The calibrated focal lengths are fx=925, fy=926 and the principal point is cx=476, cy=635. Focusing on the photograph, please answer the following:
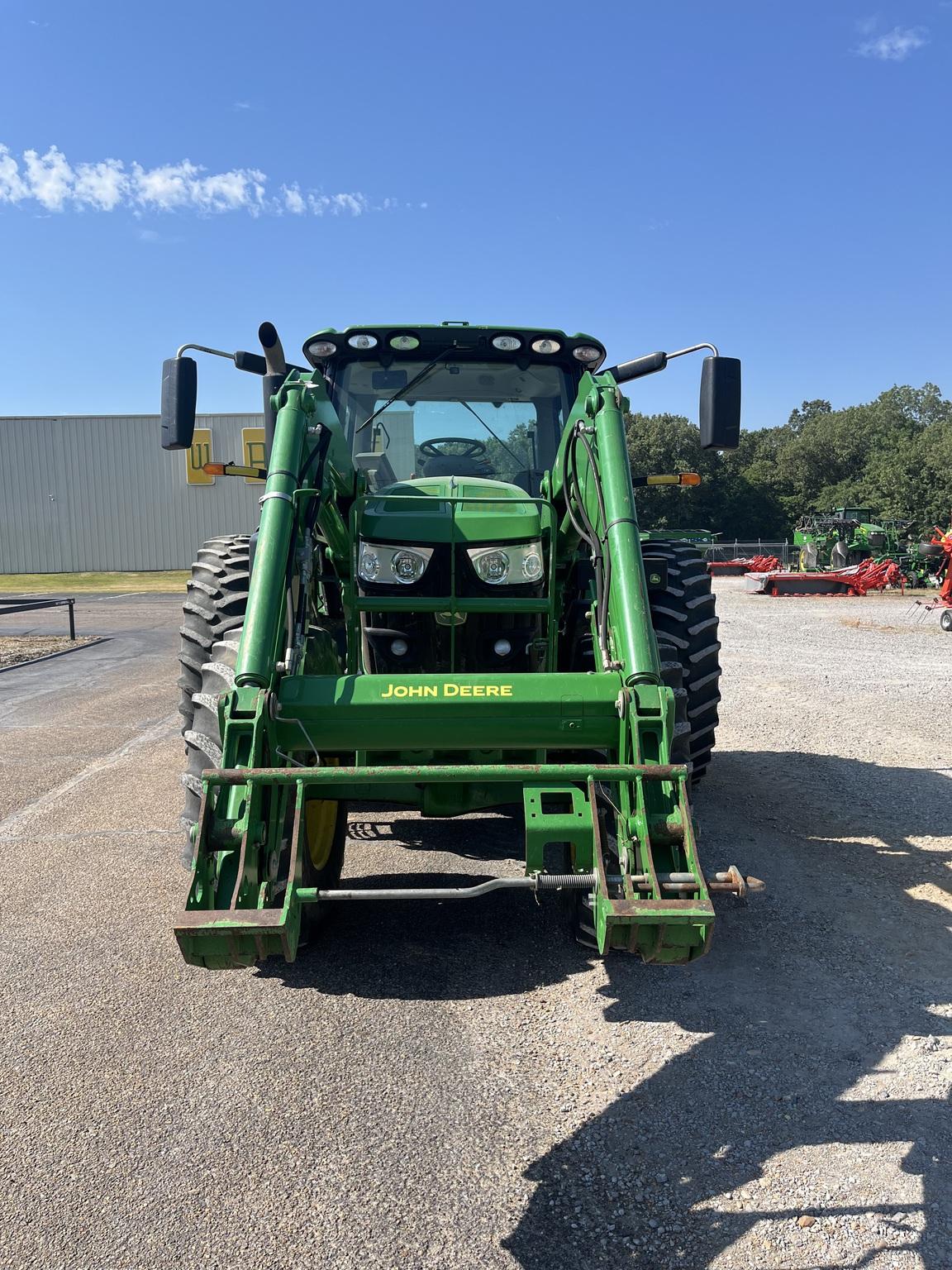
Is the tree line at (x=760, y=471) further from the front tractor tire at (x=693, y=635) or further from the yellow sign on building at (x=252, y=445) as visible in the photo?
the front tractor tire at (x=693, y=635)

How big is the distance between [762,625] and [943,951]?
13994 mm

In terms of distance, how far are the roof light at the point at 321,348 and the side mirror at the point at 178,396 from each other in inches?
37.9

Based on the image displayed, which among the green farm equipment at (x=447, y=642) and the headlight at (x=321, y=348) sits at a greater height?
the headlight at (x=321, y=348)

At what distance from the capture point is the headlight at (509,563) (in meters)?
4.33

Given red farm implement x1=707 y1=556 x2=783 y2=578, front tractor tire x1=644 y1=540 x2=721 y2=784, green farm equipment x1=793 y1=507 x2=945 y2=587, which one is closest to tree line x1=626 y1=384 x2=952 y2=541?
red farm implement x1=707 y1=556 x2=783 y2=578

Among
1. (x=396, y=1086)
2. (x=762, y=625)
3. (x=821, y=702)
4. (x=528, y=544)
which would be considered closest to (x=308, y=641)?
(x=528, y=544)

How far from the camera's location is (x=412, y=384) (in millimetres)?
Answer: 5055

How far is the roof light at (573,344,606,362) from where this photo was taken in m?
5.05

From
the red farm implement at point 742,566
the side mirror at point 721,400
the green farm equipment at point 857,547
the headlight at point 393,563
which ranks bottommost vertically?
the red farm implement at point 742,566

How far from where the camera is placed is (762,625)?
1722cm

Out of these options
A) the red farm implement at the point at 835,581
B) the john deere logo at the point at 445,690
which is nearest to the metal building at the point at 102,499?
the red farm implement at the point at 835,581

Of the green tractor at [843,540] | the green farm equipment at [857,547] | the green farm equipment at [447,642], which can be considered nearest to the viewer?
the green farm equipment at [447,642]

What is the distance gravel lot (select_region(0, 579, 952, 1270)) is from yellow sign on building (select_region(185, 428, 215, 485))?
84.2ft

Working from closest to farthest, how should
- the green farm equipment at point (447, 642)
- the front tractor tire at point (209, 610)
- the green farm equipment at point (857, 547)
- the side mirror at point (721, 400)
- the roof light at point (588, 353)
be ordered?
1. the green farm equipment at point (447, 642)
2. the side mirror at point (721, 400)
3. the front tractor tire at point (209, 610)
4. the roof light at point (588, 353)
5. the green farm equipment at point (857, 547)
